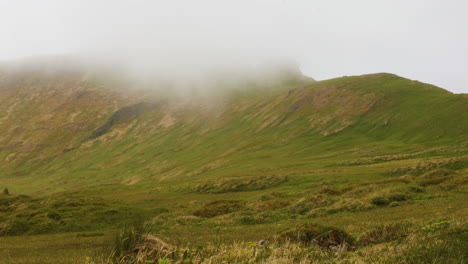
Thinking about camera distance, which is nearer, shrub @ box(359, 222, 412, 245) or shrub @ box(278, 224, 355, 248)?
shrub @ box(278, 224, 355, 248)

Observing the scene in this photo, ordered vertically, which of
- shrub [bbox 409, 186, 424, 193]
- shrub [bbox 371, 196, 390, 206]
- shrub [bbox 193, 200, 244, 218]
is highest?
shrub [bbox 409, 186, 424, 193]

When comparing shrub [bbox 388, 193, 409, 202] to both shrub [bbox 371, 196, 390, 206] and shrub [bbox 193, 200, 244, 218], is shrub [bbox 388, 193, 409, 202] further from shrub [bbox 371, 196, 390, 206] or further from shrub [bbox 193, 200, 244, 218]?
shrub [bbox 193, 200, 244, 218]

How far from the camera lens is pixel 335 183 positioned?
6166 centimetres

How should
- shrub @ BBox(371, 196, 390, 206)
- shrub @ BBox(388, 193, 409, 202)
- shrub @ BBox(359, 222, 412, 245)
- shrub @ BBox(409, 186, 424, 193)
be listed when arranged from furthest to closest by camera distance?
1. shrub @ BBox(409, 186, 424, 193)
2. shrub @ BBox(388, 193, 409, 202)
3. shrub @ BBox(371, 196, 390, 206)
4. shrub @ BBox(359, 222, 412, 245)

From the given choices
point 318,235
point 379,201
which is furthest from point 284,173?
point 318,235

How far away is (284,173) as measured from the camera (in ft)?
267

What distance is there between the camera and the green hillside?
34.3m

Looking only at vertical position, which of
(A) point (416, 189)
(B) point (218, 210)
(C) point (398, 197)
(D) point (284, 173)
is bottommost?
(D) point (284, 173)

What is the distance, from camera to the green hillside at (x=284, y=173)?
3434 cm

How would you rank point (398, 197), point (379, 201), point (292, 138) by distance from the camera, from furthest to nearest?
point (292, 138) → point (398, 197) → point (379, 201)

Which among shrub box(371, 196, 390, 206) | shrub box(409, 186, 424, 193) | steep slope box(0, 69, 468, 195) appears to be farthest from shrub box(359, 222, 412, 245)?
steep slope box(0, 69, 468, 195)

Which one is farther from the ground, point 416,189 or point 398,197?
point 416,189

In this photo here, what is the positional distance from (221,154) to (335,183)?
8361cm

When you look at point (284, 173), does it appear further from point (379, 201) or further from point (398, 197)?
point (379, 201)
